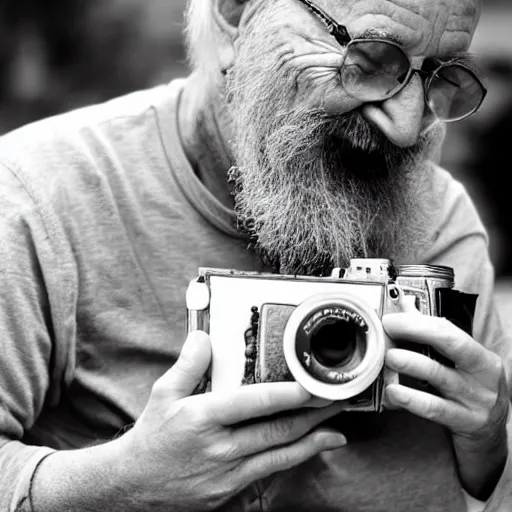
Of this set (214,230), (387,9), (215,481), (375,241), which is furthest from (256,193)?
(215,481)

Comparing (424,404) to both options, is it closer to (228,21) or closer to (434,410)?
(434,410)

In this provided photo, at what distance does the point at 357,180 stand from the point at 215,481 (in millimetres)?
528

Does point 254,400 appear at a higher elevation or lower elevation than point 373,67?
lower

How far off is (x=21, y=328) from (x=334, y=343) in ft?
1.62

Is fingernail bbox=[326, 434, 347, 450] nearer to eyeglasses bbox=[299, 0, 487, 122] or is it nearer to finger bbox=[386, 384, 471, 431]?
finger bbox=[386, 384, 471, 431]

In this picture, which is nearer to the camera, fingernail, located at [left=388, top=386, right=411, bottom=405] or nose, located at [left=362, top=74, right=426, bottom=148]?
fingernail, located at [left=388, top=386, right=411, bottom=405]

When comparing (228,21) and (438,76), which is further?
(228,21)

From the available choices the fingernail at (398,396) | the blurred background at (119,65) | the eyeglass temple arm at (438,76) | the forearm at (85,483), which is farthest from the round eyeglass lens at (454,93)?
the blurred background at (119,65)

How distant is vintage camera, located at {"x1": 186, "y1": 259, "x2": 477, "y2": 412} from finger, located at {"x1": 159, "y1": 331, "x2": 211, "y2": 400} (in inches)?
1.7

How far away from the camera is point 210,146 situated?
5.18 feet

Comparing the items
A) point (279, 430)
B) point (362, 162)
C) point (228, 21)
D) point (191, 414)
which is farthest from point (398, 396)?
point (228, 21)

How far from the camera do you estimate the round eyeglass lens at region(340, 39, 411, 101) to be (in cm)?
138

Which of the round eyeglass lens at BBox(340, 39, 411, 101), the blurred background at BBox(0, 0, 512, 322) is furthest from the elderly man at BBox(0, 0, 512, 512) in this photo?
the blurred background at BBox(0, 0, 512, 322)

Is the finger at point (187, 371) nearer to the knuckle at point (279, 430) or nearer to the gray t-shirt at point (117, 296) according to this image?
the knuckle at point (279, 430)
